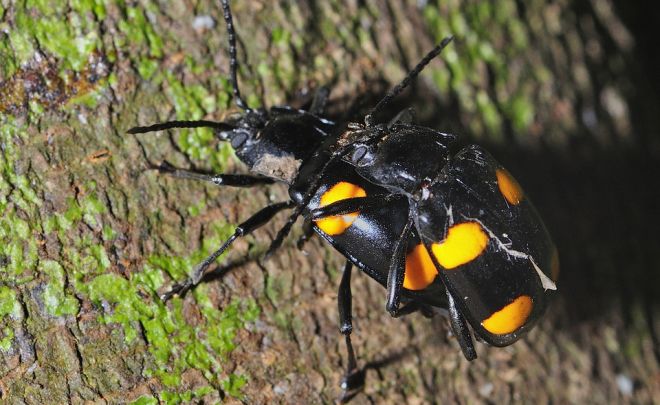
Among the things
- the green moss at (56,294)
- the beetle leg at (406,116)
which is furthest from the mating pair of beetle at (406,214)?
the green moss at (56,294)

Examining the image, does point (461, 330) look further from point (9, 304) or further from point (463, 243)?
point (9, 304)

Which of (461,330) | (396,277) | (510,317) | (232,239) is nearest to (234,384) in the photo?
(232,239)

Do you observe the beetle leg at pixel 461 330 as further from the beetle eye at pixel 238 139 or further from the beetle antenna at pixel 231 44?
the beetle antenna at pixel 231 44

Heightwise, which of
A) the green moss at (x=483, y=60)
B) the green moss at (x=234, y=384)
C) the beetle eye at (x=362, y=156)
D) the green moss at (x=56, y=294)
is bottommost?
the green moss at (x=234, y=384)

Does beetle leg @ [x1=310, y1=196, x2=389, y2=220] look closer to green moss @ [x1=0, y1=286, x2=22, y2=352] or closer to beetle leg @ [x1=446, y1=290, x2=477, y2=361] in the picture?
beetle leg @ [x1=446, y1=290, x2=477, y2=361]

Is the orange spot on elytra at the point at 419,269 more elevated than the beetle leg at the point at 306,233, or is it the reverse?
the beetle leg at the point at 306,233

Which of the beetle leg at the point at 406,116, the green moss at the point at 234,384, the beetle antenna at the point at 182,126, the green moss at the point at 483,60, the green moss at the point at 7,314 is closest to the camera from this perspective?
the green moss at the point at 7,314

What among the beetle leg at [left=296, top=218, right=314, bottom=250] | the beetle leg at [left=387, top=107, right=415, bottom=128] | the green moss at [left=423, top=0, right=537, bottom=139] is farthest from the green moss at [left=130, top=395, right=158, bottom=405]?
the green moss at [left=423, top=0, right=537, bottom=139]

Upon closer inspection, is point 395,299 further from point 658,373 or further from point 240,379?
point 658,373
